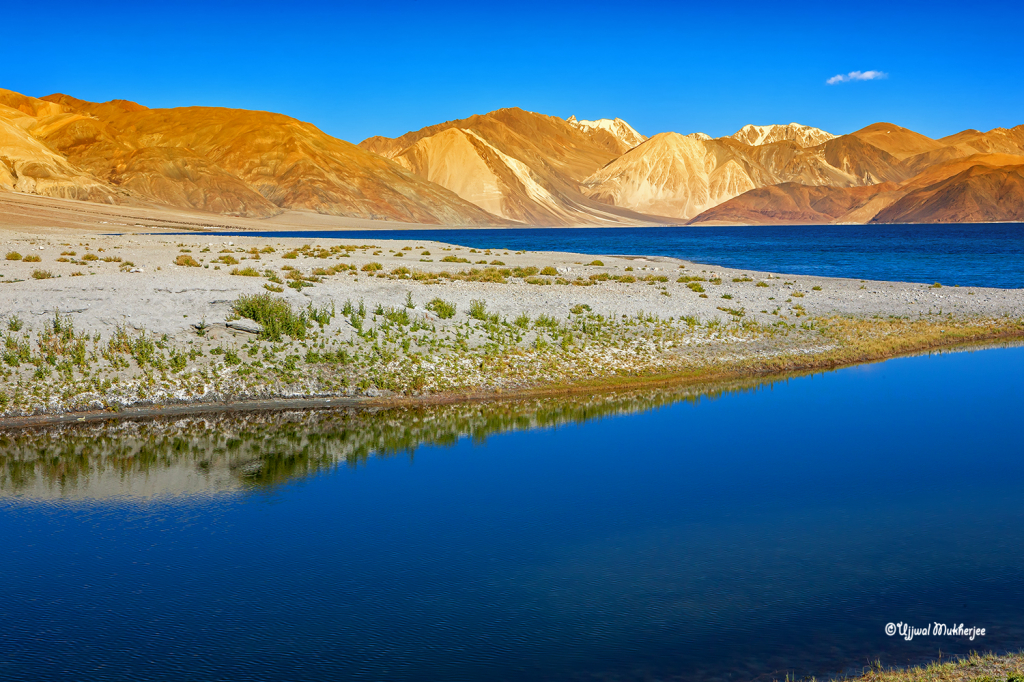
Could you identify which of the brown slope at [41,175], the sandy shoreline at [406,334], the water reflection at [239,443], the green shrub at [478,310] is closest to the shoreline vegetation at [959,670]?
the water reflection at [239,443]

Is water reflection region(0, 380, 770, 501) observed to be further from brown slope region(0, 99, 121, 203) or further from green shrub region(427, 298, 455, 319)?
brown slope region(0, 99, 121, 203)

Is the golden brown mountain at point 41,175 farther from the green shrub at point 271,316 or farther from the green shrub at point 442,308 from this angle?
the green shrub at point 442,308

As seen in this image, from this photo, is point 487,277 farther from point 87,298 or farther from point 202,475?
point 202,475

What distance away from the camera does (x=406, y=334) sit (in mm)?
27406

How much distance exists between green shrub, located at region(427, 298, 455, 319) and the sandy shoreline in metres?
0.08

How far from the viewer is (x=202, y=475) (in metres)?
17.4

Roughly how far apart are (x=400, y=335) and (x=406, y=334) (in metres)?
0.27

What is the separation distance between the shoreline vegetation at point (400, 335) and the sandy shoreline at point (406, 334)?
Answer: 0.23ft

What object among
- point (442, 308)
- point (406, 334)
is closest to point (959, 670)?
point (406, 334)

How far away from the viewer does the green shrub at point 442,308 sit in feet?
97.4

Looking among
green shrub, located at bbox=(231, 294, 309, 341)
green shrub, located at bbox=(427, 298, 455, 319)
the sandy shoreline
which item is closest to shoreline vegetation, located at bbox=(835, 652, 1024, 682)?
the sandy shoreline

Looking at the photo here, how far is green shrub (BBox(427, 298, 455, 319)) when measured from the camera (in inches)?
1169

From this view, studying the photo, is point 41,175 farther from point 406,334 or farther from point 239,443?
point 239,443

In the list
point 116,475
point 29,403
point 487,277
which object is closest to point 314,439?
point 116,475
